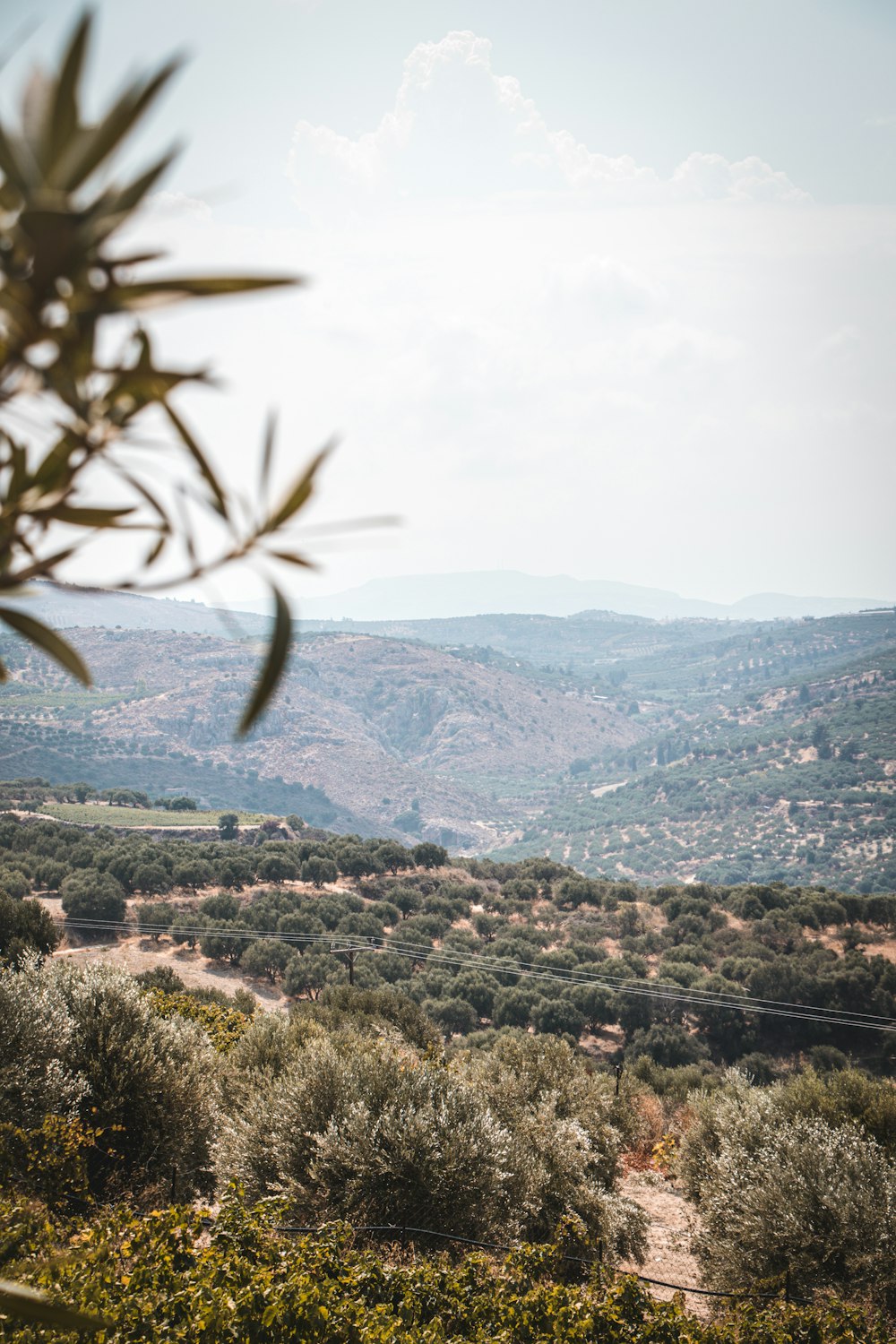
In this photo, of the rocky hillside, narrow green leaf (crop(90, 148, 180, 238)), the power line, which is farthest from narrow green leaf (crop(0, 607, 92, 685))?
the rocky hillside

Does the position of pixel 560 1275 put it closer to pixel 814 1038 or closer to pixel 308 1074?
pixel 308 1074

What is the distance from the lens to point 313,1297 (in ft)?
16.7

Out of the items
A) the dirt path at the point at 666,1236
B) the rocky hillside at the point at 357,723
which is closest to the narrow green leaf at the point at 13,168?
the dirt path at the point at 666,1236

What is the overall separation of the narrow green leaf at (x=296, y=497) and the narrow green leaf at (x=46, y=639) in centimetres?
20

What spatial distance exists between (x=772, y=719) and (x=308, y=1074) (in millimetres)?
148180

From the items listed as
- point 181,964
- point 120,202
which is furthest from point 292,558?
point 181,964

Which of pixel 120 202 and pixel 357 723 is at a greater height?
pixel 120 202

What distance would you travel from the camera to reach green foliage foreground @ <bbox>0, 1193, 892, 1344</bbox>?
478cm

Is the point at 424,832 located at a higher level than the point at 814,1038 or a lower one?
lower

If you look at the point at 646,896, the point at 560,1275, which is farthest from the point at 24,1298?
the point at 646,896

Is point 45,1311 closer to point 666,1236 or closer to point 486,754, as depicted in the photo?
point 666,1236

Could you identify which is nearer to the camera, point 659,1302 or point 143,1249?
point 143,1249

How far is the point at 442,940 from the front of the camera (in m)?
37.1

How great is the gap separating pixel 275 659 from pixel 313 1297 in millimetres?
5937
